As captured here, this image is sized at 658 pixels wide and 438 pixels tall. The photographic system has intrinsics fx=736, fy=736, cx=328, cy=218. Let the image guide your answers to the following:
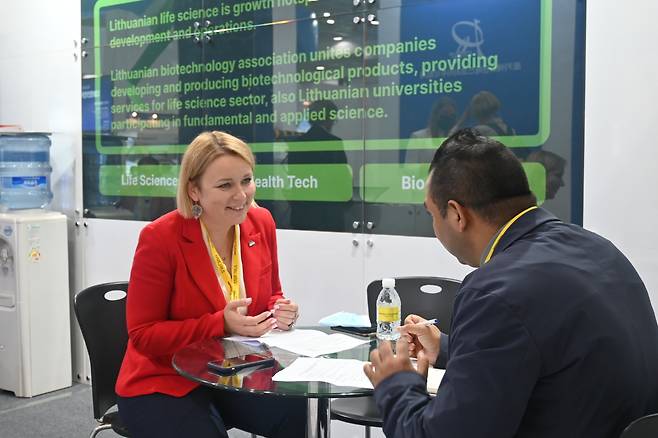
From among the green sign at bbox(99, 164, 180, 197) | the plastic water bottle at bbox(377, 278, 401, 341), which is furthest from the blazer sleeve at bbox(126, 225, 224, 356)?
the green sign at bbox(99, 164, 180, 197)

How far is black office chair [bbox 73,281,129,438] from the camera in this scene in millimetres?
2723

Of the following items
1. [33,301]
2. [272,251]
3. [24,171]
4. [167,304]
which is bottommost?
[33,301]

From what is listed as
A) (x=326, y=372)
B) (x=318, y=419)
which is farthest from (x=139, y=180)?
(x=326, y=372)

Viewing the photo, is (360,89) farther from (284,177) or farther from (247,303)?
(247,303)

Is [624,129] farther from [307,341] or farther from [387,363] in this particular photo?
[387,363]

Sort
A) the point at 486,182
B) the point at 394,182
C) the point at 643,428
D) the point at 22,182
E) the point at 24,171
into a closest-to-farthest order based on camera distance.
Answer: the point at 643,428
the point at 486,182
the point at 394,182
the point at 22,182
the point at 24,171

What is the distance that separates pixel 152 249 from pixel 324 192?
5.12 feet

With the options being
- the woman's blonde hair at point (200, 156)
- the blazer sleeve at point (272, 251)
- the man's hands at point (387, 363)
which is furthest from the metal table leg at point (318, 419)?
the woman's blonde hair at point (200, 156)

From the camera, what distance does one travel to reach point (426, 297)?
9.91 feet

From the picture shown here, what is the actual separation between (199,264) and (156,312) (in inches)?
8.3

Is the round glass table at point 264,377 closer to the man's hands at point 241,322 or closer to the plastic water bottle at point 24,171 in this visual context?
the man's hands at point 241,322

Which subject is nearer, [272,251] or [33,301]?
[272,251]

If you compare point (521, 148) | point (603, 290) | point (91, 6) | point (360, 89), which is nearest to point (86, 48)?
point (91, 6)

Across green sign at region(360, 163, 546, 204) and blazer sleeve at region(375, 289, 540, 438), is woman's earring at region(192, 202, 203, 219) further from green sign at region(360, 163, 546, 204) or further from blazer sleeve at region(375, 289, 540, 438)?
blazer sleeve at region(375, 289, 540, 438)
